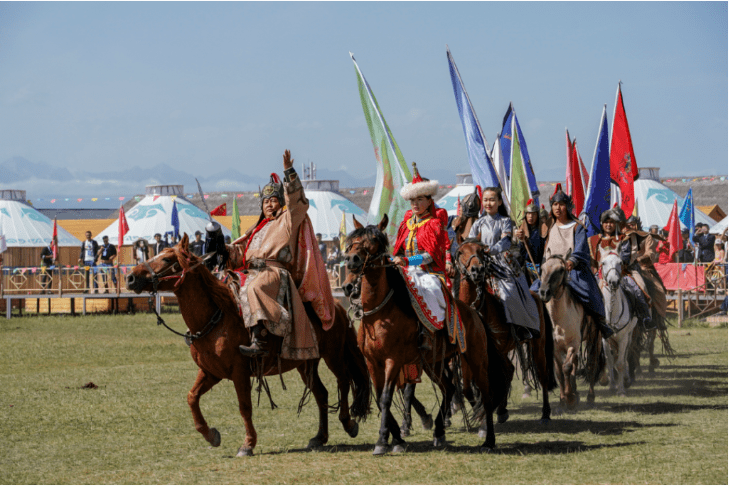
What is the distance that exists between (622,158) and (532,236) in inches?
143

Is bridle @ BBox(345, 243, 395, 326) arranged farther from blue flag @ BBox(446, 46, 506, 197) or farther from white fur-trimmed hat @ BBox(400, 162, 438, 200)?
blue flag @ BBox(446, 46, 506, 197)

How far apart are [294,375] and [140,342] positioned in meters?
5.88

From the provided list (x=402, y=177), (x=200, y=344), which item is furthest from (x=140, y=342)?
(x=200, y=344)

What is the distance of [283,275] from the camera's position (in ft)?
27.5

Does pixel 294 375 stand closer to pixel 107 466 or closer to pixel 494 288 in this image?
pixel 494 288

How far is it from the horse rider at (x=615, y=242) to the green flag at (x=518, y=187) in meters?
1.04

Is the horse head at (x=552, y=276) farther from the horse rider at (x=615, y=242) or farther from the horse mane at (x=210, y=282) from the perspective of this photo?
the horse mane at (x=210, y=282)

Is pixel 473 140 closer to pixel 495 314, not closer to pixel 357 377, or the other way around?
pixel 495 314

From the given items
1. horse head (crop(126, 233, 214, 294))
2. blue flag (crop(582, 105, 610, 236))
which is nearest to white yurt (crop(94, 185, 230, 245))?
blue flag (crop(582, 105, 610, 236))

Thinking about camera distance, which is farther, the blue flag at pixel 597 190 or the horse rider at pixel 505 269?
the blue flag at pixel 597 190

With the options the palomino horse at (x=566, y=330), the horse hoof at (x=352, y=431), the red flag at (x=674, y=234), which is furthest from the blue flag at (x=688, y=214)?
the horse hoof at (x=352, y=431)

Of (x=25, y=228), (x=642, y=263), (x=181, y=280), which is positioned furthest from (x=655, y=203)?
(x=181, y=280)

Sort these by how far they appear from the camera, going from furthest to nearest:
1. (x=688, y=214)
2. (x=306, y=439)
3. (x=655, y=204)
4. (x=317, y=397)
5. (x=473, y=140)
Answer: (x=655, y=204)
(x=688, y=214)
(x=473, y=140)
(x=306, y=439)
(x=317, y=397)

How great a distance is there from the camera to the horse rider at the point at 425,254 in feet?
27.0
